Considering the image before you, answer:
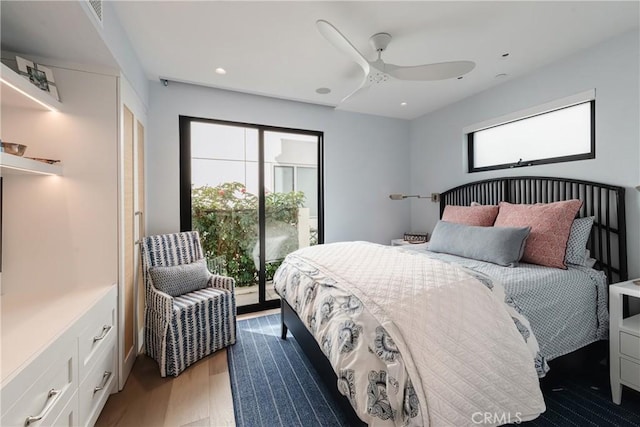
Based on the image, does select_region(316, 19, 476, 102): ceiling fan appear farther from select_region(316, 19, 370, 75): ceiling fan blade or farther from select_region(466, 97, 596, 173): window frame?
select_region(466, 97, 596, 173): window frame

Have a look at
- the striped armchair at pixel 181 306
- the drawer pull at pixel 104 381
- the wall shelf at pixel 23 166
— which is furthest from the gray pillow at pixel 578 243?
the wall shelf at pixel 23 166

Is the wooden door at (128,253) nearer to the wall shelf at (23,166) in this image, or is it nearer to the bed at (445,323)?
the wall shelf at (23,166)

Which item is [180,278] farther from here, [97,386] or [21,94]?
[21,94]

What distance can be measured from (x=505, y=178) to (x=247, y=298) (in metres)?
3.19

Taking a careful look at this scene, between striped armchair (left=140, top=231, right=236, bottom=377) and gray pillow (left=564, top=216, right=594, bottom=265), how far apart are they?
8.92 ft

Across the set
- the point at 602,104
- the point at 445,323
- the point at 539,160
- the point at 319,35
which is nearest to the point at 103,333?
the point at 445,323

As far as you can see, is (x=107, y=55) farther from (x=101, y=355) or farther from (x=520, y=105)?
(x=520, y=105)

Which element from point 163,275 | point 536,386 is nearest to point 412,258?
point 536,386

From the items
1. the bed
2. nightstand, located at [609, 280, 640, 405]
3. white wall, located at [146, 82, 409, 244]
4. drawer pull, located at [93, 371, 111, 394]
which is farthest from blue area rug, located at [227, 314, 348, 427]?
nightstand, located at [609, 280, 640, 405]

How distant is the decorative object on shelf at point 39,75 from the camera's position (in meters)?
1.44

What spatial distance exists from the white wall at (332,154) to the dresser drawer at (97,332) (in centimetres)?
Result: 121

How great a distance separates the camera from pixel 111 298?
5.67 feet

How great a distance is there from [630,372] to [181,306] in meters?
2.95

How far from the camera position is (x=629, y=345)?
5.38ft
